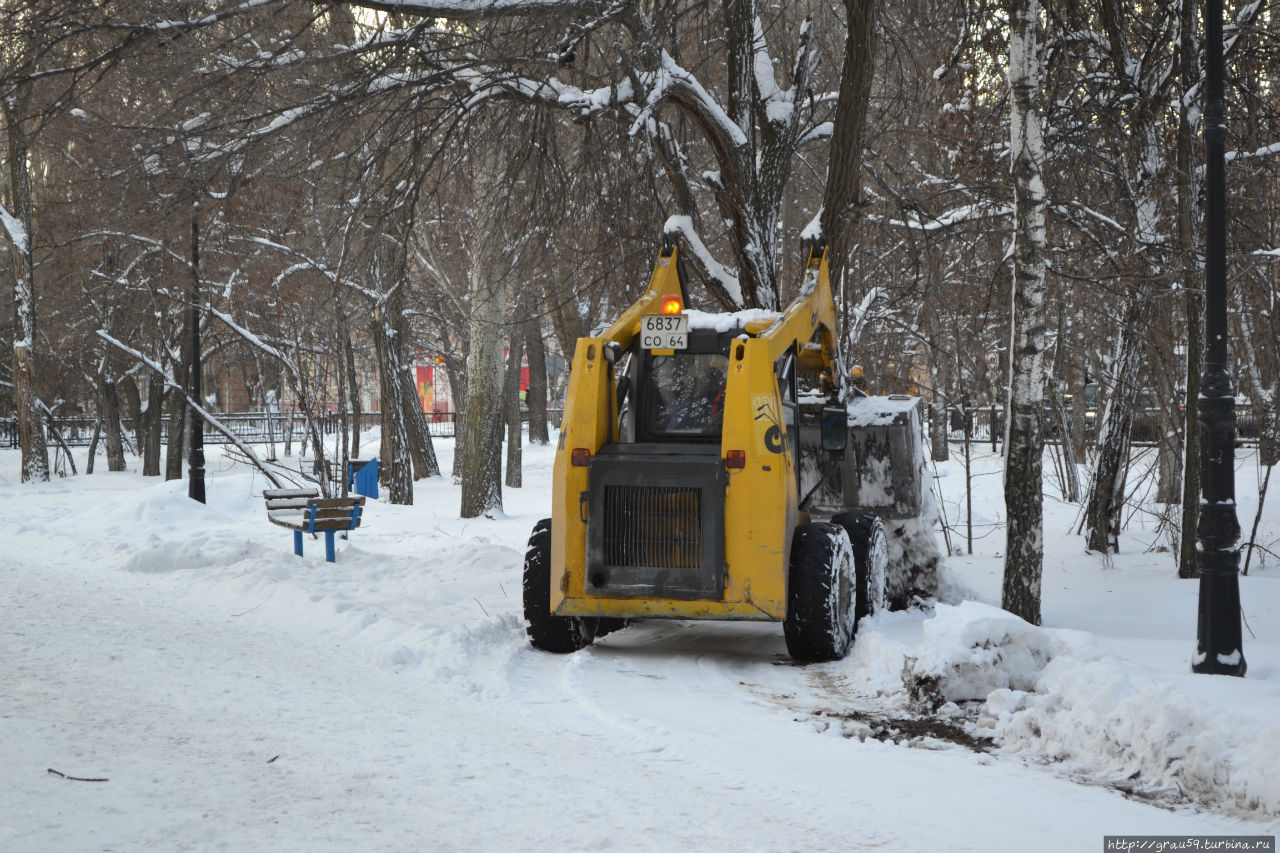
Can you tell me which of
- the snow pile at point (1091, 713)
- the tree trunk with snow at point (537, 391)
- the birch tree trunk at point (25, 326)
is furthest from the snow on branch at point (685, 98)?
the tree trunk with snow at point (537, 391)

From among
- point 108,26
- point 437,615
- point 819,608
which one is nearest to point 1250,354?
point 819,608

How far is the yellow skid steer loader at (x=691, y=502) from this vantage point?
7441 millimetres

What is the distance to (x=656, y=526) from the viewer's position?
7578 mm

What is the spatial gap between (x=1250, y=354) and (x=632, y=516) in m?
11.6

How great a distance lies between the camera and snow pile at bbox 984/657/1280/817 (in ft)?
15.3

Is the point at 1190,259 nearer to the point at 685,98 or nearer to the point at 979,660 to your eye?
the point at 685,98

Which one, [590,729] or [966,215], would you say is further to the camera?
[966,215]

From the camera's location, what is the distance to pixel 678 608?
7.52m

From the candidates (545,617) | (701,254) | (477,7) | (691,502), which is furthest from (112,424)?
(691,502)

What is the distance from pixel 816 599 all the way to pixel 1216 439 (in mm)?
2688

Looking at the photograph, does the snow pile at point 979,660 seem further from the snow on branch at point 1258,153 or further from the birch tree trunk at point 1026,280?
the snow on branch at point 1258,153

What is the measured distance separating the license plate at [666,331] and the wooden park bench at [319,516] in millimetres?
5206

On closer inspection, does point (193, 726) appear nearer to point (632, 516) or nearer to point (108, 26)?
point (632, 516)

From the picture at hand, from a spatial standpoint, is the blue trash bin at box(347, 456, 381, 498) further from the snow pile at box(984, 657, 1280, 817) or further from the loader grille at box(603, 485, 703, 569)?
the snow pile at box(984, 657, 1280, 817)
